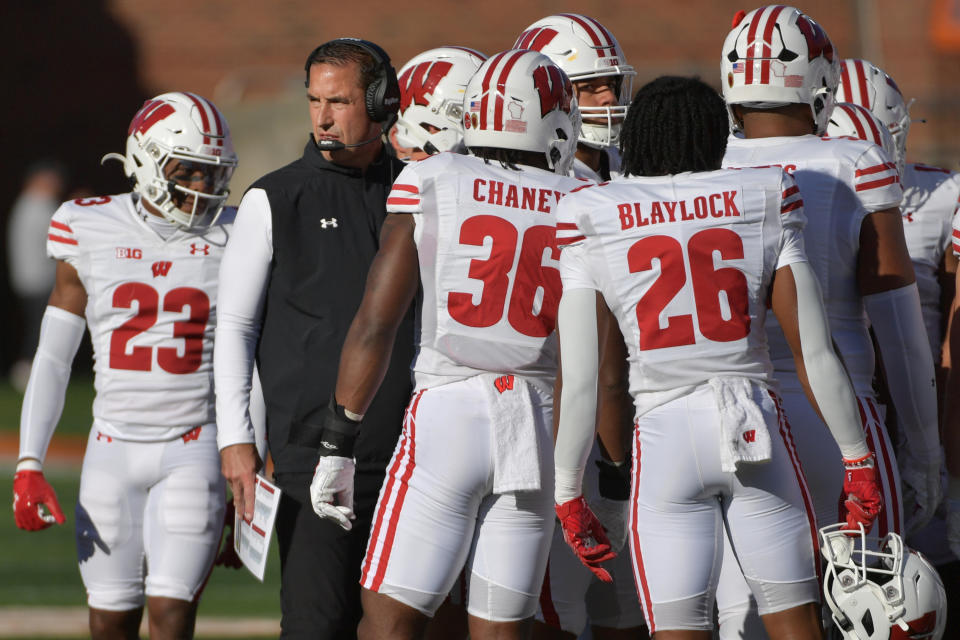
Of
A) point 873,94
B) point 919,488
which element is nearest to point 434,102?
point 873,94

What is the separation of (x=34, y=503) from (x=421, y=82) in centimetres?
204

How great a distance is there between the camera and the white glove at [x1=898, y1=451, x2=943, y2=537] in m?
4.32

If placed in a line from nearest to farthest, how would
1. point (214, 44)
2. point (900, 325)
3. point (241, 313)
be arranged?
point (900, 325) < point (241, 313) < point (214, 44)

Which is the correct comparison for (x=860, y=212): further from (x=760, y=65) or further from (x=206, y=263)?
(x=206, y=263)

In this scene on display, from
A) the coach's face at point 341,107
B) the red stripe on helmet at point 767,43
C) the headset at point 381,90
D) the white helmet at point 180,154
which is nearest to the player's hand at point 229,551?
the white helmet at point 180,154

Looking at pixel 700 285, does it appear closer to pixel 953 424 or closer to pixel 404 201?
pixel 404 201

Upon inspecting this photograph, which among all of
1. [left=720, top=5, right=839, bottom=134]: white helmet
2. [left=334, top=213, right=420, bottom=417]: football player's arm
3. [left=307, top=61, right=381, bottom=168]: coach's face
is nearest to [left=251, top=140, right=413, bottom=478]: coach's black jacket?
[left=307, top=61, right=381, bottom=168]: coach's face

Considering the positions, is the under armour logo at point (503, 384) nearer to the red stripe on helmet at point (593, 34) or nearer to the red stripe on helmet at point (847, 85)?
the red stripe on helmet at point (593, 34)

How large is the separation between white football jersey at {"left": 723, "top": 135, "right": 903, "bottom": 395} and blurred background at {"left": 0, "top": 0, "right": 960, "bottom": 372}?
13.6 meters

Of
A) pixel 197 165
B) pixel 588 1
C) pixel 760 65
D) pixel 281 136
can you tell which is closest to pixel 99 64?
pixel 281 136

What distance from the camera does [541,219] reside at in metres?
→ 3.93

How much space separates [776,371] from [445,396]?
94 cm

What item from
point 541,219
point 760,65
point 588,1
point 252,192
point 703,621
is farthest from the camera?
point 588,1

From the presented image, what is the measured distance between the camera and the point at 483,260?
3.91 metres
